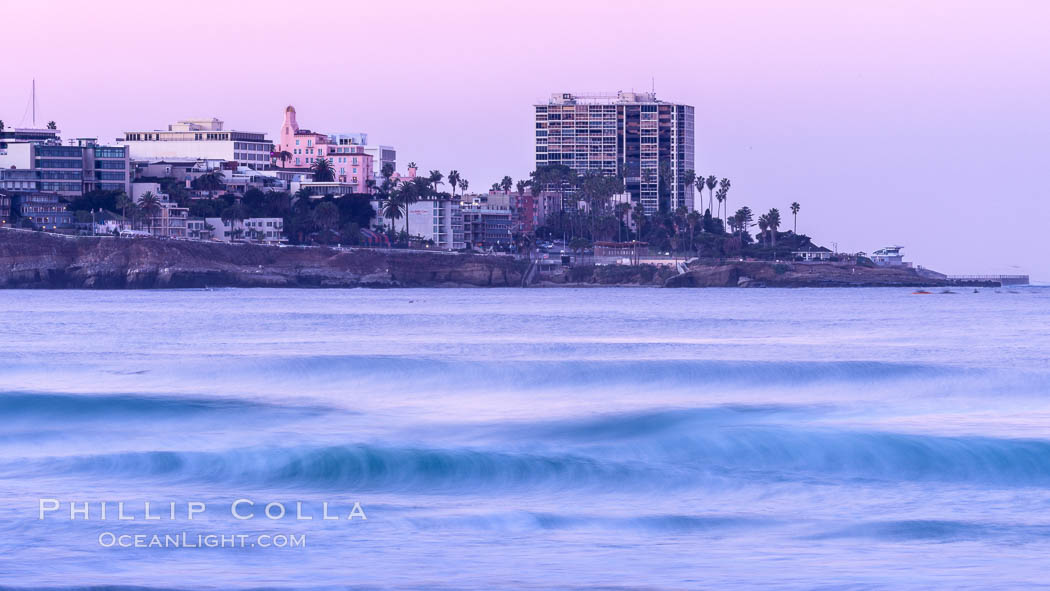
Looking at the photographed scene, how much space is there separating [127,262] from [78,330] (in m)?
100

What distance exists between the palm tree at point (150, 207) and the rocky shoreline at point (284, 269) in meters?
11.1

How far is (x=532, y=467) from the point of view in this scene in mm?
24953

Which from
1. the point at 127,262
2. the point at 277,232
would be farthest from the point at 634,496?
the point at 277,232

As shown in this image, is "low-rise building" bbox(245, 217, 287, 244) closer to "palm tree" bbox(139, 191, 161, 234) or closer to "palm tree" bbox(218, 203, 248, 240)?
"palm tree" bbox(218, 203, 248, 240)

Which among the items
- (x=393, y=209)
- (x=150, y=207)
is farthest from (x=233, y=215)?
(x=393, y=209)

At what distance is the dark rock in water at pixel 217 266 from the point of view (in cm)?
16288

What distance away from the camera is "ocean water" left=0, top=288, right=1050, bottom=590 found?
16312 millimetres

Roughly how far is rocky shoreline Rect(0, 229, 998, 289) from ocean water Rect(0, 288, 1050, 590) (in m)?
116

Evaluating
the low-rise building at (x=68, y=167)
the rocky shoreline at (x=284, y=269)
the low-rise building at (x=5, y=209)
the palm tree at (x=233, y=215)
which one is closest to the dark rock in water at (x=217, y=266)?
the rocky shoreline at (x=284, y=269)

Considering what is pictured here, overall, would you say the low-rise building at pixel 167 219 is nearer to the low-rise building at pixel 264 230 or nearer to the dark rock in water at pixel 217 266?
the low-rise building at pixel 264 230

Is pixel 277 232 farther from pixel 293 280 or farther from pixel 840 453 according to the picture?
pixel 840 453

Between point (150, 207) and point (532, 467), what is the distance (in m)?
162

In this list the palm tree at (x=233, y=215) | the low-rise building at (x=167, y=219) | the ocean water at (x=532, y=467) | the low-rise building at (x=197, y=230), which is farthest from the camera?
the palm tree at (x=233, y=215)

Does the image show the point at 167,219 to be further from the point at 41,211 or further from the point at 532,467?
the point at 532,467
